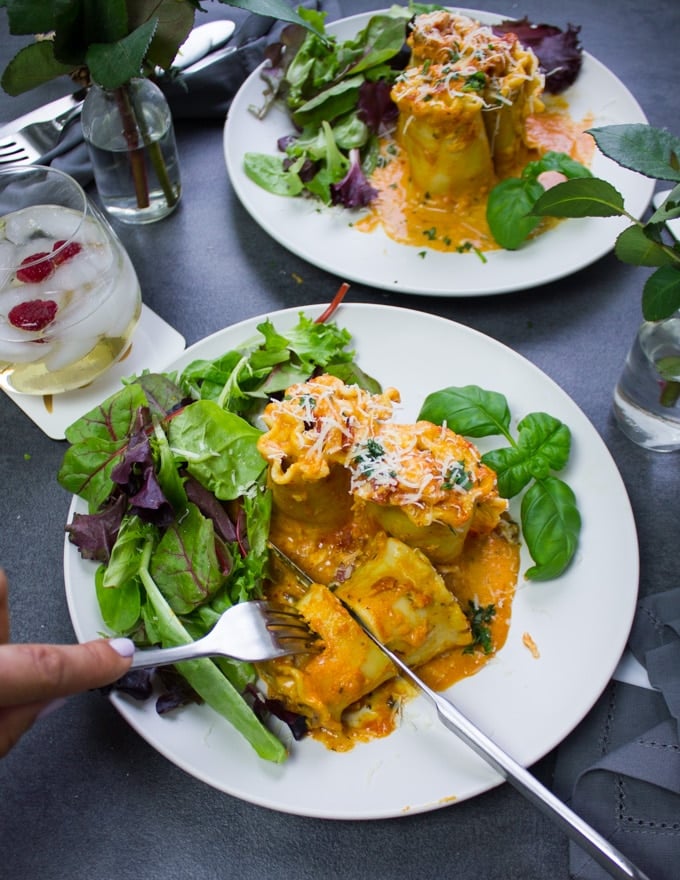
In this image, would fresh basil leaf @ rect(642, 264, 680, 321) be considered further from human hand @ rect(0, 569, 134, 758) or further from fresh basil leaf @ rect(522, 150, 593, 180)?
human hand @ rect(0, 569, 134, 758)

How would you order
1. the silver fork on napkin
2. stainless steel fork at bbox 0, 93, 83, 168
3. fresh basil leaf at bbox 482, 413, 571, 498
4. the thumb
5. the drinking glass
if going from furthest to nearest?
stainless steel fork at bbox 0, 93, 83, 168
the drinking glass
fresh basil leaf at bbox 482, 413, 571, 498
the silver fork on napkin
the thumb

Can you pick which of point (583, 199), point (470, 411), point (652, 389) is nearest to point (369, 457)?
point (470, 411)

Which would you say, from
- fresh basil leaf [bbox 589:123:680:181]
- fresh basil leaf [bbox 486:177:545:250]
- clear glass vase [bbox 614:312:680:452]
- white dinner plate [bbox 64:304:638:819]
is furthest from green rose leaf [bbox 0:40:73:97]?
clear glass vase [bbox 614:312:680:452]

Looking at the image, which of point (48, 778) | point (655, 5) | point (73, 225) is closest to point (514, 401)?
point (73, 225)

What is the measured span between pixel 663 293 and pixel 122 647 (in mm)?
1043

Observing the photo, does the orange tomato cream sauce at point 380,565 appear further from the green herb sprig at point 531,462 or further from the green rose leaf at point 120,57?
the green rose leaf at point 120,57

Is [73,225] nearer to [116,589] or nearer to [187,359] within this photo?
[187,359]

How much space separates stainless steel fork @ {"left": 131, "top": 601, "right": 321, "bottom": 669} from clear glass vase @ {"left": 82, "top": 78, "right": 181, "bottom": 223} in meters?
1.25

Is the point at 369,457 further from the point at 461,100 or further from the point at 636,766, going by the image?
the point at 461,100

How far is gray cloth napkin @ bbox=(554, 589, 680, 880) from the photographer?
1312 mm

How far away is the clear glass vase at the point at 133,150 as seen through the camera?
1958mm

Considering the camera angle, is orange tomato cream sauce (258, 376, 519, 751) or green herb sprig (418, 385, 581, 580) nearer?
orange tomato cream sauce (258, 376, 519, 751)

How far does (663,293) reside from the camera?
53.7 inches

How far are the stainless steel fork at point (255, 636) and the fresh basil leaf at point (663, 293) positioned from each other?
2.64ft
